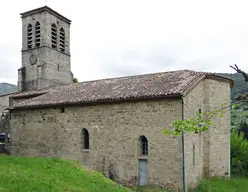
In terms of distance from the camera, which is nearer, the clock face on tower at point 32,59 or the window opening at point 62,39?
the clock face on tower at point 32,59

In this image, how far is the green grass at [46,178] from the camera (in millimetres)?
8047

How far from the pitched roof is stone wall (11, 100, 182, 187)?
1.66ft

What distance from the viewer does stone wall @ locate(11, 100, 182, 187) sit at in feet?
44.9

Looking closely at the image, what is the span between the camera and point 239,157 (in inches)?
795

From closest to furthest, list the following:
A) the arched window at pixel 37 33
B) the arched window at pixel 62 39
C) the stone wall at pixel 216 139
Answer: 1. the stone wall at pixel 216 139
2. the arched window at pixel 37 33
3. the arched window at pixel 62 39

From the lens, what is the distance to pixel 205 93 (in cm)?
1605

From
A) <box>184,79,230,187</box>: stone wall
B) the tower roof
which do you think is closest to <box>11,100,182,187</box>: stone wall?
<box>184,79,230,187</box>: stone wall

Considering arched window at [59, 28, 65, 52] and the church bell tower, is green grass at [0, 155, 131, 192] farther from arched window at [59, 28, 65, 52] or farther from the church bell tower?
arched window at [59, 28, 65, 52]

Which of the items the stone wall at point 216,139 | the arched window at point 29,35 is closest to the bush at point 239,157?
the stone wall at point 216,139

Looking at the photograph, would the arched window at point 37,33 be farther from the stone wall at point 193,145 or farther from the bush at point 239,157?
the bush at point 239,157

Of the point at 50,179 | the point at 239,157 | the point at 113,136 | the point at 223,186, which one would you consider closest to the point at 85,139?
the point at 113,136

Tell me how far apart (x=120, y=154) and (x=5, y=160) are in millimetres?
5853

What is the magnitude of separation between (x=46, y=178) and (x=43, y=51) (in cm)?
1869

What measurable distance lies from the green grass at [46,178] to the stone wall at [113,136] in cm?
340
